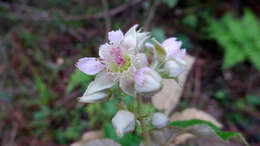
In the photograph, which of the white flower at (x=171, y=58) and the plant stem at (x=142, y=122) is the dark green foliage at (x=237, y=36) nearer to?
the white flower at (x=171, y=58)

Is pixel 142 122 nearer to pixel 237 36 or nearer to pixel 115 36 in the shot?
pixel 115 36

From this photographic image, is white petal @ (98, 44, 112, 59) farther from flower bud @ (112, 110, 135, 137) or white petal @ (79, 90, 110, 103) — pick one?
flower bud @ (112, 110, 135, 137)

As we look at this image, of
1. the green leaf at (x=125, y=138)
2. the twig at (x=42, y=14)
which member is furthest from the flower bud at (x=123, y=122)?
the twig at (x=42, y=14)

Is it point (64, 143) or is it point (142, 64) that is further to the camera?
point (64, 143)

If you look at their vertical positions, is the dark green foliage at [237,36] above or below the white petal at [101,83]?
above

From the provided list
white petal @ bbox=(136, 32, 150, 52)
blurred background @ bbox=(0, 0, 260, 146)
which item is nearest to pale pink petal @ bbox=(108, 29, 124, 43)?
white petal @ bbox=(136, 32, 150, 52)

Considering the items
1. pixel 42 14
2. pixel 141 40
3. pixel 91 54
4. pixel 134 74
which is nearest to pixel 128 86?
pixel 134 74

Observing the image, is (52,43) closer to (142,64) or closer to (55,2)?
(55,2)

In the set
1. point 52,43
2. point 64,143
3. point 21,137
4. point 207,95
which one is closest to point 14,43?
point 52,43
